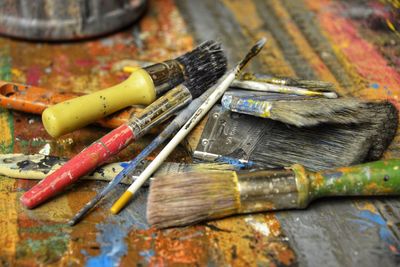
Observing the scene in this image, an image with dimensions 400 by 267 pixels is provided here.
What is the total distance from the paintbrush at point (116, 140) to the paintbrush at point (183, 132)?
0.21 ft

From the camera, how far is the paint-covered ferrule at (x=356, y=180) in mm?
1278

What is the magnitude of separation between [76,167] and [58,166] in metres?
0.08

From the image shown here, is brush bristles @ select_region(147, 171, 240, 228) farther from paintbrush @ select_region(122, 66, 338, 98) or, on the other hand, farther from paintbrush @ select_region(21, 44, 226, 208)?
paintbrush @ select_region(122, 66, 338, 98)

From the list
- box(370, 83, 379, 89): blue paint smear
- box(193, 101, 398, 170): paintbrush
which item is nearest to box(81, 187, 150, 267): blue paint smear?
box(193, 101, 398, 170): paintbrush

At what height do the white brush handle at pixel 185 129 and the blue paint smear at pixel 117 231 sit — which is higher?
the white brush handle at pixel 185 129

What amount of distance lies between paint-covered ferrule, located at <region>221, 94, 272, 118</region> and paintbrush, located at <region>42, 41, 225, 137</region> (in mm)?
180

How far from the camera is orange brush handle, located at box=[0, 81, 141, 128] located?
60.0 inches

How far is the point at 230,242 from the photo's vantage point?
1.24 metres

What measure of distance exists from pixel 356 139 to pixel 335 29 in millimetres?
911

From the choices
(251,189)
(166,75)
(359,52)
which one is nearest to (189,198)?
(251,189)

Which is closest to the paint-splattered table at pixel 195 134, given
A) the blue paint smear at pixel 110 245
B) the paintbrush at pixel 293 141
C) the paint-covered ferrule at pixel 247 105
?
the blue paint smear at pixel 110 245

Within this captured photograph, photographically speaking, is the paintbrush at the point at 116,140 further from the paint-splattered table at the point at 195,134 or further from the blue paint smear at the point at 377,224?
the blue paint smear at the point at 377,224

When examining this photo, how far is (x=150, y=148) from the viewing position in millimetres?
1381

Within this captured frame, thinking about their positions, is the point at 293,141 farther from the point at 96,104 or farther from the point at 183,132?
the point at 96,104
